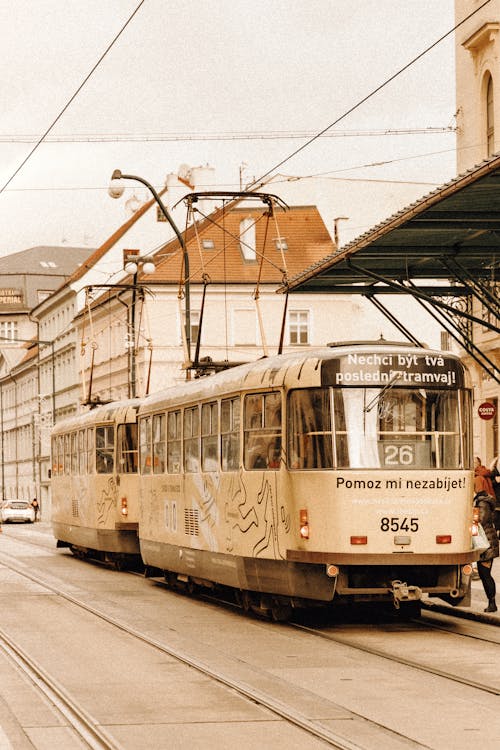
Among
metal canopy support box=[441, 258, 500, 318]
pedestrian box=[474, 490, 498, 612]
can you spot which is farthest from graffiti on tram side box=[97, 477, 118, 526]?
pedestrian box=[474, 490, 498, 612]

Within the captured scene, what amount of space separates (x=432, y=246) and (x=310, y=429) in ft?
19.5

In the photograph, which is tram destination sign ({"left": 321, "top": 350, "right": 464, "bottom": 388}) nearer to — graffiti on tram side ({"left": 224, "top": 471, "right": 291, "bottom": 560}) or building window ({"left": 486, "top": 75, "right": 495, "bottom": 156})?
graffiti on tram side ({"left": 224, "top": 471, "right": 291, "bottom": 560})

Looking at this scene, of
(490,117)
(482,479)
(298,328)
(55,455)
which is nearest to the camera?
(482,479)

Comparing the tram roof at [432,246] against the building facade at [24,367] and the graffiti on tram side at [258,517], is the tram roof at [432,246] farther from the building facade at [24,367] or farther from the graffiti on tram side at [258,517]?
the building facade at [24,367]

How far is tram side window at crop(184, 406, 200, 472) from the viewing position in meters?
20.8

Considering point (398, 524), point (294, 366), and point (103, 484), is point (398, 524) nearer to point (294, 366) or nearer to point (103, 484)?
point (294, 366)

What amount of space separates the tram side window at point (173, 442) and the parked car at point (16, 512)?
189 feet

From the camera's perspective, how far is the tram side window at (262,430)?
17344 mm

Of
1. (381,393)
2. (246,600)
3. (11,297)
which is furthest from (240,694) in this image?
(11,297)

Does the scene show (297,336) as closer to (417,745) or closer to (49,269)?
(417,745)

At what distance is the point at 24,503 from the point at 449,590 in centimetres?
6525

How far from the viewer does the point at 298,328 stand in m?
67.2

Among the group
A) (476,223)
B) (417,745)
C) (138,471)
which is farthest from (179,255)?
(417,745)

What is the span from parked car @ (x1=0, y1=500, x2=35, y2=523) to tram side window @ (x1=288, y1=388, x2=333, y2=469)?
63.6 meters
